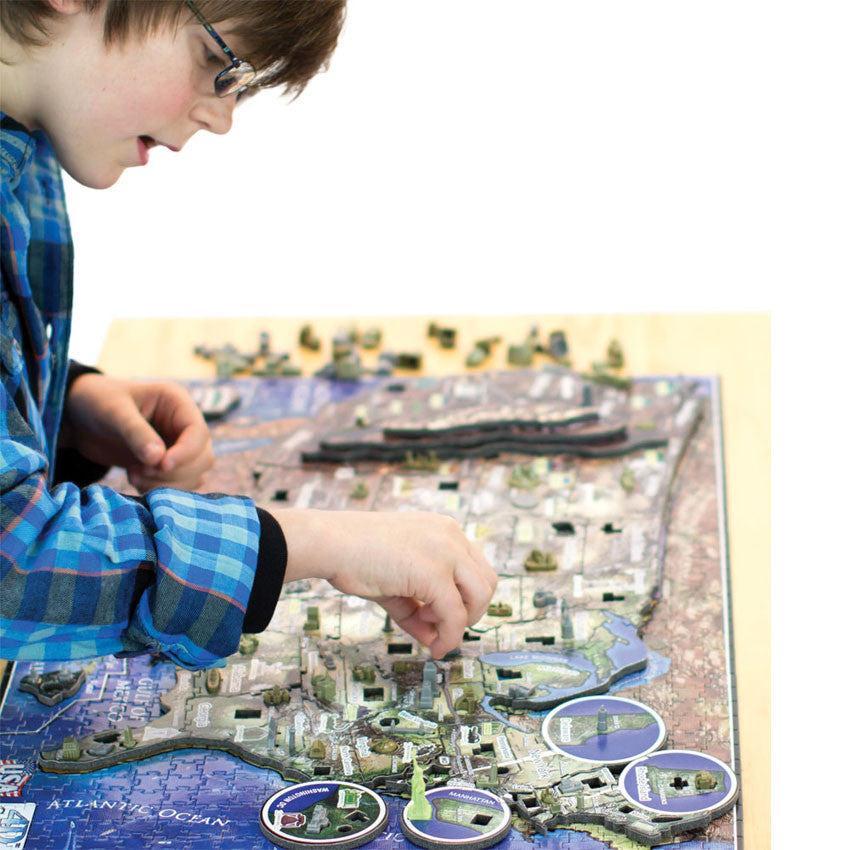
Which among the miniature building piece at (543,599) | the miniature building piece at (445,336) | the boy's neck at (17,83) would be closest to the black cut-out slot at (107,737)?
the miniature building piece at (543,599)

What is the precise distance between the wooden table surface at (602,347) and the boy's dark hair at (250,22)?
926 mm

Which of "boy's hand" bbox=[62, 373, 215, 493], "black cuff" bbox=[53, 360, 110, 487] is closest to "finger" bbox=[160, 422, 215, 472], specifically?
"boy's hand" bbox=[62, 373, 215, 493]

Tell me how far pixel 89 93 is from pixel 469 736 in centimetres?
80

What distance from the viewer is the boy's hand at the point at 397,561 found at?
160cm

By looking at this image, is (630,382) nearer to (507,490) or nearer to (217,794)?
(507,490)

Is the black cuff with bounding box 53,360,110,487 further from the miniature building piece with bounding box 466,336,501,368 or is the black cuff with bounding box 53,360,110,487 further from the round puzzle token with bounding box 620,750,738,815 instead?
the round puzzle token with bounding box 620,750,738,815

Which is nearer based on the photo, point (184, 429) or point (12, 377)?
point (12, 377)

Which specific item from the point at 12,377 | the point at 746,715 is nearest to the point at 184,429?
the point at 12,377

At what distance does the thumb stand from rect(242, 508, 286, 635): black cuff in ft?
1.73

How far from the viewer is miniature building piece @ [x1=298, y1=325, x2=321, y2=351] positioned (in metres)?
2.69

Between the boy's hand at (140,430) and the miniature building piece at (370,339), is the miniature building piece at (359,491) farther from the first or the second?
the miniature building piece at (370,339)

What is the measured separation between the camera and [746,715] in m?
1.74

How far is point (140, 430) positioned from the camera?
2061 mm

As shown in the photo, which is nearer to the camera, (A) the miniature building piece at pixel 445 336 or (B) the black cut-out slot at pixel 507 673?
(B) the black cut-out slot at pixel 507 673
